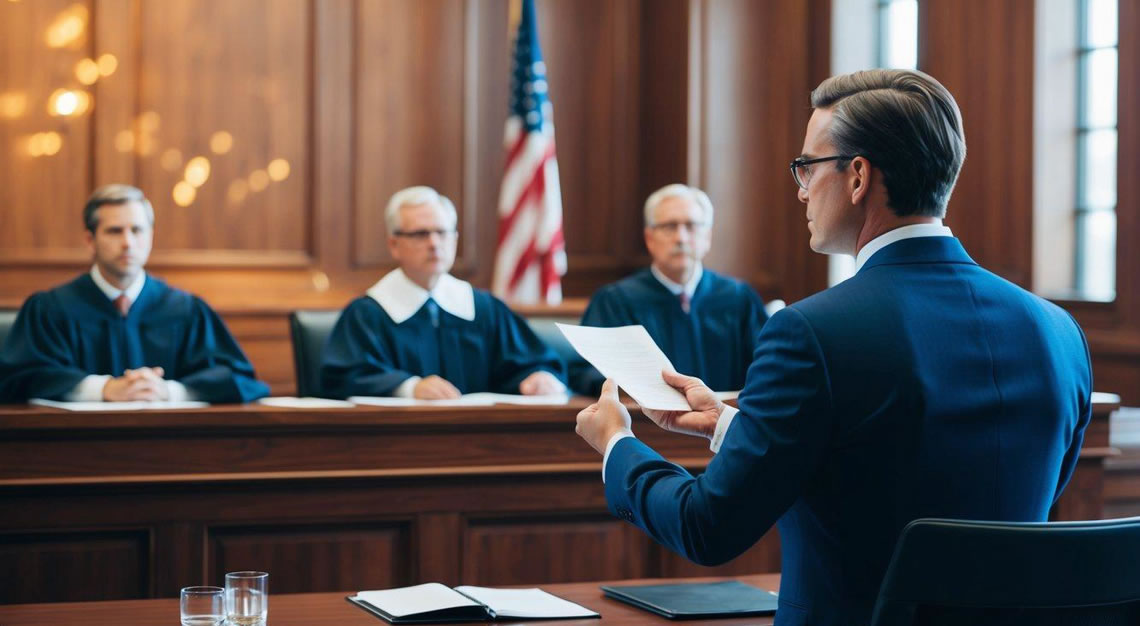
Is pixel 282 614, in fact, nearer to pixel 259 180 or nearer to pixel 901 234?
pixel 901 234

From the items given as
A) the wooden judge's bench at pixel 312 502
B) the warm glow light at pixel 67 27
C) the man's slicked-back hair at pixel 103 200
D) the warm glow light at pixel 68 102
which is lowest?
the wooden judge's bench at pixel 312 502

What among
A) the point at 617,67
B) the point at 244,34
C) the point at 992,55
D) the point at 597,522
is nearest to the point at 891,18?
the point at 992,55

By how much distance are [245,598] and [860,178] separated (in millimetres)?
1111

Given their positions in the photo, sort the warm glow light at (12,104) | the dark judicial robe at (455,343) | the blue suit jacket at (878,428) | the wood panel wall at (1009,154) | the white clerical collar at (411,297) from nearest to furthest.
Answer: the blue suit jacket at (878,428) < the wood panel wall at (1009,154) < the dark judicial robe at (455,343) < the white clerical collar at (411,297) < the warm glow light at (12,104)

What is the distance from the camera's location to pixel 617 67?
7.75 metres

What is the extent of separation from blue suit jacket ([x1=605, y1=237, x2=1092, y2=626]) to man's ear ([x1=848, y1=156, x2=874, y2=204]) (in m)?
0.08

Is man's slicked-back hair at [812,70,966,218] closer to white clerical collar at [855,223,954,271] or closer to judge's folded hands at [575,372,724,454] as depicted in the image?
white clerical collar at [855,223,954,271]

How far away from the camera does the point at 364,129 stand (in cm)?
739

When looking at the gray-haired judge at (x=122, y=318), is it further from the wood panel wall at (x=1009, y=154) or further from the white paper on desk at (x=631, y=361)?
the wood panel wall at (x=1009, y=154)

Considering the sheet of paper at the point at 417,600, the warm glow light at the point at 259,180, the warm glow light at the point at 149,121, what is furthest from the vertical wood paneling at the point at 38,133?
the sheet of paper at the point at 417,600

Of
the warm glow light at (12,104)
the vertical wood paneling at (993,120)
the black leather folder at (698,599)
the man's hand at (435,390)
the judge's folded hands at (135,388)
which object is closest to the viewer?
the black leather folder at (698,599)

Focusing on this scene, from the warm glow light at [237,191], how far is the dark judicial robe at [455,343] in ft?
7.15

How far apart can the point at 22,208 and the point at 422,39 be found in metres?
2.35

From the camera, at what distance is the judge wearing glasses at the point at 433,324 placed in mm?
5262
